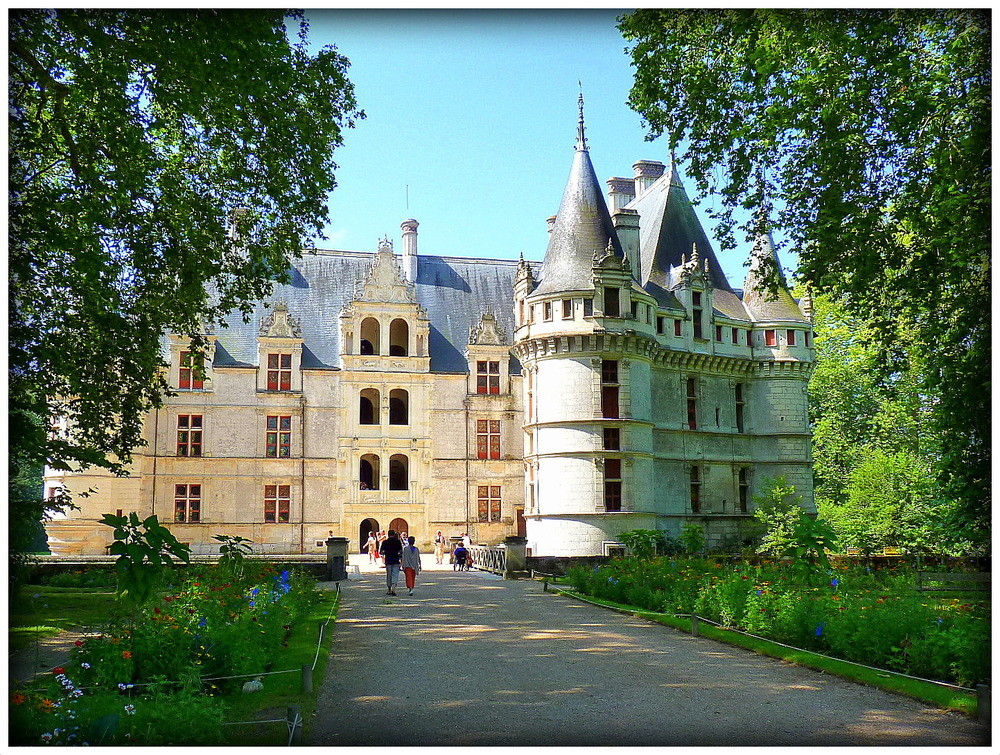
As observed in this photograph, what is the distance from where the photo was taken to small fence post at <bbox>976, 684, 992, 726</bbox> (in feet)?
22.3

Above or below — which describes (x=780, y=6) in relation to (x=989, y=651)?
above

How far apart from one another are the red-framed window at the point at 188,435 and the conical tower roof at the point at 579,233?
14879 mm

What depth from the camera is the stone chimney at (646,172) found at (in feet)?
131

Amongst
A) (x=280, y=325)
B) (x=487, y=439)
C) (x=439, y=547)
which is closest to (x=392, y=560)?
(x=439, y=547)

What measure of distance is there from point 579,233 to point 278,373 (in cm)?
1386

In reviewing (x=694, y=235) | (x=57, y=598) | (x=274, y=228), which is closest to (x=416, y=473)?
(x=694, y=235)

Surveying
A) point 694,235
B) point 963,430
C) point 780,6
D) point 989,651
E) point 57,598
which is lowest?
point 57,598

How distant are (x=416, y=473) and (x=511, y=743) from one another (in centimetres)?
3035

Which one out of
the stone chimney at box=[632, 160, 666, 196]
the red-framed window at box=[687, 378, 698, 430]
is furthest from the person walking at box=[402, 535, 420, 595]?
the stone chimney at box=[632, 160, 666, 196]

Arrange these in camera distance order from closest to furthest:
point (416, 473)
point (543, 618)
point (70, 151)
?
point (70, 151) → point (543, 618) → point (416, 473)

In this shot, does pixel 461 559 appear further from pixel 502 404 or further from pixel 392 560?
pixel 502 404

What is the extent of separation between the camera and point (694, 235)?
3656cm

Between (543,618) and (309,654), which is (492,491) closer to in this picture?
(543,618)

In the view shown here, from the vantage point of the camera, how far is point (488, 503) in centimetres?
3697
